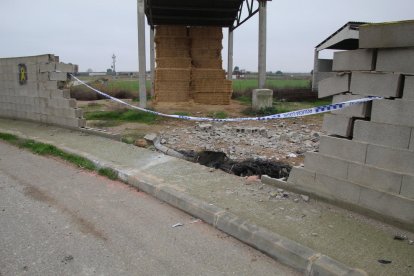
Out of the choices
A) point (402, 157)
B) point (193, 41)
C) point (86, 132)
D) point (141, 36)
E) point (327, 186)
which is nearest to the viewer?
point (402, 157)

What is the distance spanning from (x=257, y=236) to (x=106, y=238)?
1554 millimetres

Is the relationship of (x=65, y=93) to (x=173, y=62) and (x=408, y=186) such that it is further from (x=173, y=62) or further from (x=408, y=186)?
(x=408, y=186)

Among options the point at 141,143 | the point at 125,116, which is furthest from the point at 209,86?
the point at 141,143

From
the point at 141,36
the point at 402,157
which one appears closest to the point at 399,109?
the point at 402,157

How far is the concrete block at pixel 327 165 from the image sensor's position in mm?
3932

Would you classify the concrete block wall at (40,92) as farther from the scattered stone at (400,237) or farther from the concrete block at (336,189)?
the scattered stone at (400,237)

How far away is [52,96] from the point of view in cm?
931

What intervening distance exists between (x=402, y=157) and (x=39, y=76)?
30.3 ft

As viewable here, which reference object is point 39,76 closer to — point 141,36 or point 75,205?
point 141,36

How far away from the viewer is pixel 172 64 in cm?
1472

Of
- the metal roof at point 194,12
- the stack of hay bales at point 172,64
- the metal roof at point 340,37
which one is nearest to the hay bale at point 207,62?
the stack of hay bales at point 172,64

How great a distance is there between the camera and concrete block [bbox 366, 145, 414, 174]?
11.1 feet

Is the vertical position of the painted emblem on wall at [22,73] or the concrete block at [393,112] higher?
the painted emblem on wall at [22,73]

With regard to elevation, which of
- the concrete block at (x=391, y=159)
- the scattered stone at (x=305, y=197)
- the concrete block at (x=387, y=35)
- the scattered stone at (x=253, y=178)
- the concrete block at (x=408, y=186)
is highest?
the concrete block at (x=387, y=35)
